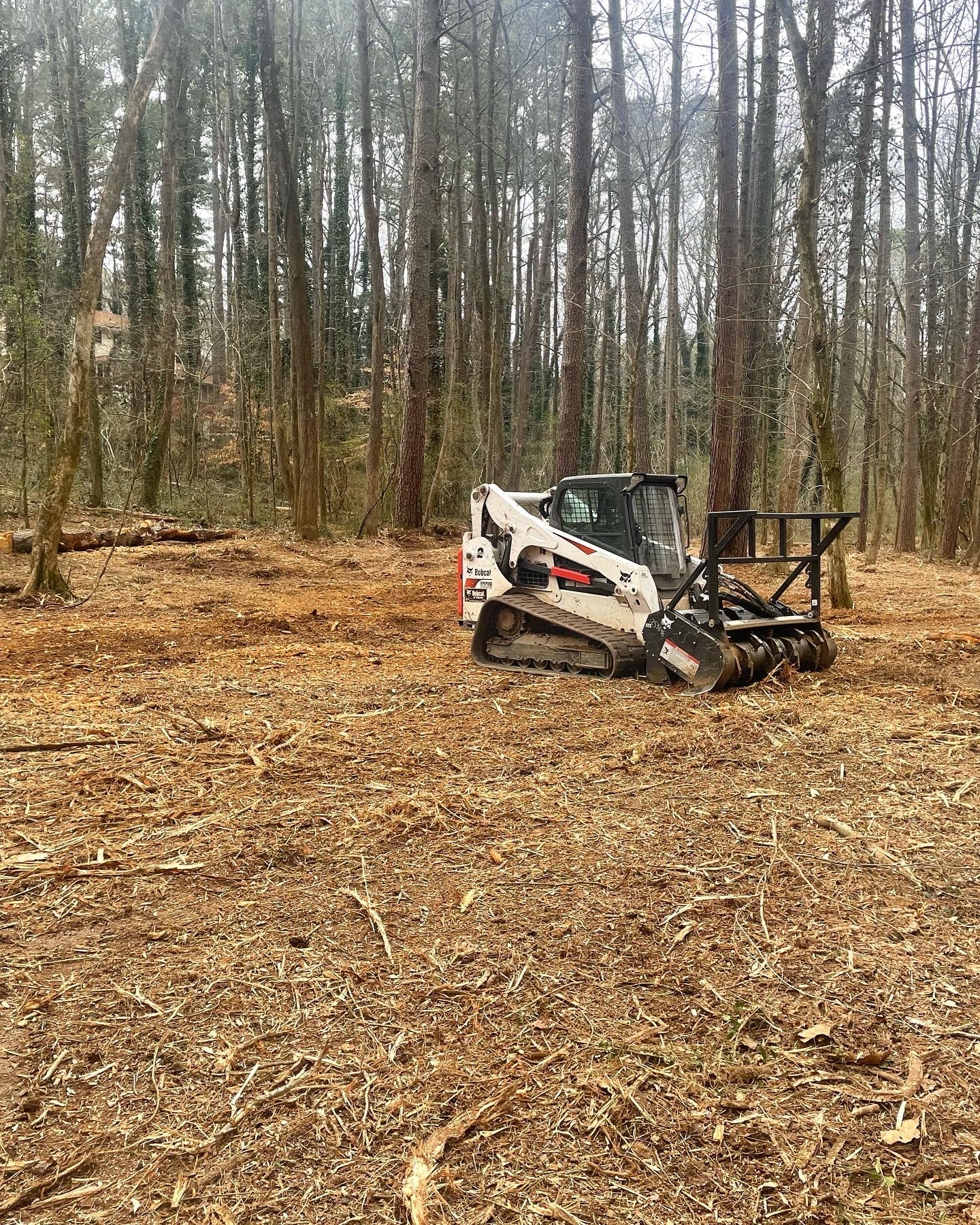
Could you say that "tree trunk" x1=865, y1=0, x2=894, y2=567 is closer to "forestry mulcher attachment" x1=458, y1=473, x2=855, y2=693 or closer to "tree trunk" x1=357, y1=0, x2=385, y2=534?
"tree trunk" x1=357, y1=0, x2=385, y2=534

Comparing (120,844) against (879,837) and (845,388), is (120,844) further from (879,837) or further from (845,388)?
(845,388)

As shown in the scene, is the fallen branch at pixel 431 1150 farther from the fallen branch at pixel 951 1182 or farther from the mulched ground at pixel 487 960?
the fallen branch at pixel 951 1182

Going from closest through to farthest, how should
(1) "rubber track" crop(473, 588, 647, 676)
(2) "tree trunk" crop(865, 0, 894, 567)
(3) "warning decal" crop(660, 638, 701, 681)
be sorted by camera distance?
1. (3) "warning decal" crop(660, 638, 701, 681)
2. (1) "rubber track" crop(473, 588, 647, 676)
3. (2) "tree trunk" crop(865, 0, 894, 567)

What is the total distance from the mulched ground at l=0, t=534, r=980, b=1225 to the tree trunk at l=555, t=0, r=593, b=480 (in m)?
9.68

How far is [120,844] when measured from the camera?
172 inches

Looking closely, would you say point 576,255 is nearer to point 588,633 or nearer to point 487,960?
point 588,633

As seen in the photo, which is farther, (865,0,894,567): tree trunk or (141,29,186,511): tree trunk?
(141,29,186,511): tree trunk

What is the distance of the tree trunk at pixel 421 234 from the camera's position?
55.4 feet

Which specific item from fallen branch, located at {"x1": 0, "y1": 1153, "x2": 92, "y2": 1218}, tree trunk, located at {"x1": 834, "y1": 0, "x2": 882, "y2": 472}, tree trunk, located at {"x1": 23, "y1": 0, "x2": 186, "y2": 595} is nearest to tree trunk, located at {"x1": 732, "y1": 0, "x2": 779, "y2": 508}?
tree trunk, located at {"x1": 834, "y1": 0, "x2": 882, "y2": 472}

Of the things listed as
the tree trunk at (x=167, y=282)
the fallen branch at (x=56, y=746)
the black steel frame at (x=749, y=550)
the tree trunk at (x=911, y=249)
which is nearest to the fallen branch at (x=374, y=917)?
the fallen branch at (x=56, y=746)

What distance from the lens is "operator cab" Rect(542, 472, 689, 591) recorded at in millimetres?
8484

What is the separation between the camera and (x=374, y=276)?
21.2 m

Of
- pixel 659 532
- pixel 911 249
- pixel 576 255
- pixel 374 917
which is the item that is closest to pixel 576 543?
pixel 659 532

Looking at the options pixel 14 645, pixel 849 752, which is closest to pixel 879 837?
pixel 849 752
